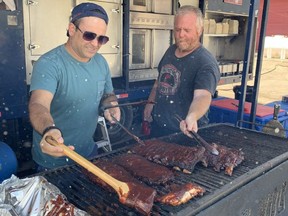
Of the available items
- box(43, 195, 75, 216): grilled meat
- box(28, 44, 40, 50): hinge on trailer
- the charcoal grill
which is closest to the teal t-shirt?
the charcoal grill

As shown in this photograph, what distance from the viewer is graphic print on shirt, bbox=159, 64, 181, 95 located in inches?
134

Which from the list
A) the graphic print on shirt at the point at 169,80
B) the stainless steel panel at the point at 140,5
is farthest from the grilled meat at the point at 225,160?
the stainless steel panel at the point at 140,5

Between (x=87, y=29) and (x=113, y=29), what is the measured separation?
2.57 metres

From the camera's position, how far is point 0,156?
3.16 m

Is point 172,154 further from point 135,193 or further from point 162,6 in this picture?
point 162,6

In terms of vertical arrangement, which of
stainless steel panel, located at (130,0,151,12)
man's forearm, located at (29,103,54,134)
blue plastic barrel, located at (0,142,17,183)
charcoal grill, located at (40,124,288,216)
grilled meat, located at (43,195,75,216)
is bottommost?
blue plastic barrel, located at (0,142,17,183)

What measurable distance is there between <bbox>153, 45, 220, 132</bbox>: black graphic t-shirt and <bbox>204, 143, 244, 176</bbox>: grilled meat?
681 millimetres

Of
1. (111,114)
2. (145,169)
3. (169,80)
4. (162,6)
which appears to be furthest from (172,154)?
(162,6)

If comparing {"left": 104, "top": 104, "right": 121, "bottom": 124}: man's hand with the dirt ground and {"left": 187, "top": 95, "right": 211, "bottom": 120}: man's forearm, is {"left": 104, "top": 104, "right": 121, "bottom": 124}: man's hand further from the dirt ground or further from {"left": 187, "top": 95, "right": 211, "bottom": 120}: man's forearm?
the dirt ground

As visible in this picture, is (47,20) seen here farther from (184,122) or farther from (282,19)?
(282,19)

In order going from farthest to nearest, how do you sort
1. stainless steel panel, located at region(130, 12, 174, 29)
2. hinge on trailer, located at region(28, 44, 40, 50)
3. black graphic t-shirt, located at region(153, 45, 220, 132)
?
1. stainless steel panel, located at region(130, 12, 174, 29)
2. hinge on trailer, located at region(28, 44, 40, 50)
3. black graphic t-shirt, located at region(153, 45, 220, 132)

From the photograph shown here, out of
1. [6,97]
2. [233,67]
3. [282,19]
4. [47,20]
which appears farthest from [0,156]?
[282,19]

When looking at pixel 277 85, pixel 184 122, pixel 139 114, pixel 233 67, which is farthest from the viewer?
pixel 277 85

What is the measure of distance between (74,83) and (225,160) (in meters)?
1.36
